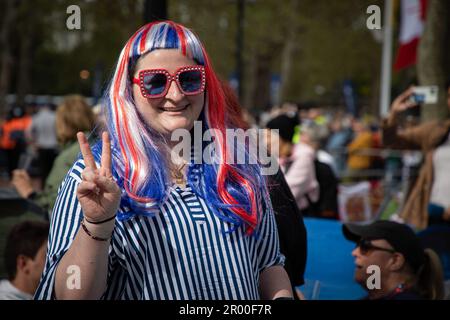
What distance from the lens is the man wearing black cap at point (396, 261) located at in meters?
3.85

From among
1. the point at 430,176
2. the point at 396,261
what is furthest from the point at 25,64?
the point at 396,261

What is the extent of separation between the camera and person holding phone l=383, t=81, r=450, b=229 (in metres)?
5.34

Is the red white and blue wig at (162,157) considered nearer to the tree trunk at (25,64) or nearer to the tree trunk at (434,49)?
the tree trunk at (434,49)

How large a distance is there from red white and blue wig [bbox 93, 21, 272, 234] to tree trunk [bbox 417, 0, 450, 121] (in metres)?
7.16

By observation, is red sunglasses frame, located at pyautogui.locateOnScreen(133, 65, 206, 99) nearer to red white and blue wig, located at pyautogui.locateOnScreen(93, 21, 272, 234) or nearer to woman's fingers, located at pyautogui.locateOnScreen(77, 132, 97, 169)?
red white and blue wig, located at pyautogui.locateOnScreen(93, 21, 272, 234)

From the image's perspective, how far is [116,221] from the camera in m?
1.99

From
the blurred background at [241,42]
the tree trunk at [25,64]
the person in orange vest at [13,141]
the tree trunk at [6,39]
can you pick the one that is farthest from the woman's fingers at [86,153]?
the tree trunk at [25,64]

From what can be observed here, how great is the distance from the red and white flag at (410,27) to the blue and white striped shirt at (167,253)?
34.5 feet

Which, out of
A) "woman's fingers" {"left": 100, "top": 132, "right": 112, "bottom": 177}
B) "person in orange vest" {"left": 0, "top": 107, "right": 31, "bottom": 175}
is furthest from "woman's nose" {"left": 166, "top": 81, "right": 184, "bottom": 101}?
"person in orange vest" {"left": 0, "top": 107, "right": 31, "bottom": 175}

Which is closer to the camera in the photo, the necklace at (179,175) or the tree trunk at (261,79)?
the necklace at (179,175)
